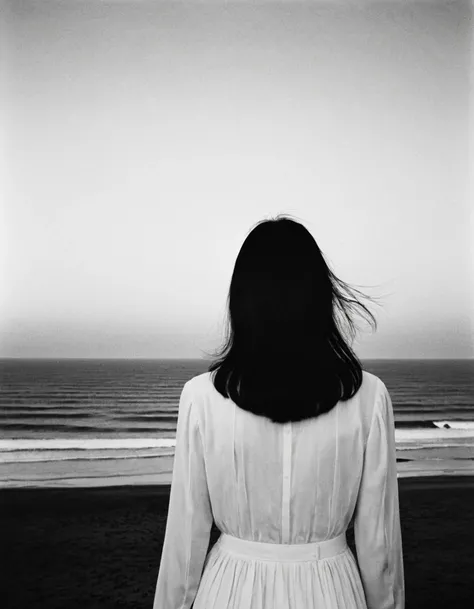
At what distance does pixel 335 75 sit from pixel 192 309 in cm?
193

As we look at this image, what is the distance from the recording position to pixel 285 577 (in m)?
1.08

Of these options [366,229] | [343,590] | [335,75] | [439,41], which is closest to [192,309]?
[366,229]

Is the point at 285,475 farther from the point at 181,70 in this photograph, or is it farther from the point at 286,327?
the point at 181,70

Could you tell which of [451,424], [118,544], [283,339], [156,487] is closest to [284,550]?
[283,339]

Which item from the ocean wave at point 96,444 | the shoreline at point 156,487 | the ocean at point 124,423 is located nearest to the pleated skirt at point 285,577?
the ocean at point 124,423

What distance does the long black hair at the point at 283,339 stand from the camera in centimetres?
101

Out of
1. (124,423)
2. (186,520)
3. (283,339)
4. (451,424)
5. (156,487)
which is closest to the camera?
(283,339)

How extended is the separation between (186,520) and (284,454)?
A: 234 mm

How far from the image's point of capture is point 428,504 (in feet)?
17.5

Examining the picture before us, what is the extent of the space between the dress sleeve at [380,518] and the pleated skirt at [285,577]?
5 cm

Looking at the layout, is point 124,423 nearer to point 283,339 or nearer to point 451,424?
point 451,424

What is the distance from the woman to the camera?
101 centimetres

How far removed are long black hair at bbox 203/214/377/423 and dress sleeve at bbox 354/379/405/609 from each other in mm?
100

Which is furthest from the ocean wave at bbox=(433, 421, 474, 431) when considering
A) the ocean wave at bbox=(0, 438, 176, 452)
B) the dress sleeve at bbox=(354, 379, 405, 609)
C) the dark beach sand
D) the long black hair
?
the long black hair
